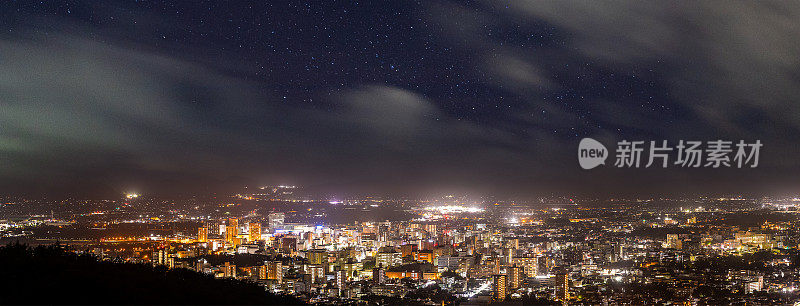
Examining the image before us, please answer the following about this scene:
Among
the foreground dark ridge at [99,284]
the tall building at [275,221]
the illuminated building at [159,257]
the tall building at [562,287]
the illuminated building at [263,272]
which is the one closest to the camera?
the foreground dark ridge at [99,284]

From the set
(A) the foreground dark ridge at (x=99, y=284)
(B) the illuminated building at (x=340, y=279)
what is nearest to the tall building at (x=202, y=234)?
(B) the illuminated building at (x=340, y=279)

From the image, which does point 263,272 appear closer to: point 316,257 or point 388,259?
point 316,257

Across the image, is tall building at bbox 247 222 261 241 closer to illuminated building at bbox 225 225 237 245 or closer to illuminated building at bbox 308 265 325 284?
illuminated building at bbox 225 225 237 245

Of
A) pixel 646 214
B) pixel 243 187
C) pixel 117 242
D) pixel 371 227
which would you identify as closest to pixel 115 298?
pixel 117 242

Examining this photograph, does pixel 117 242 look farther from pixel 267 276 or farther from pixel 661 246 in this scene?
pixel 661 246

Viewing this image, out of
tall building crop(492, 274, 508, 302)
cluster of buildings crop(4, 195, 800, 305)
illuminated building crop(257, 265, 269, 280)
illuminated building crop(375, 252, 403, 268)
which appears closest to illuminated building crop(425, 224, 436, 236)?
cluster of buildings crop(4, 195, 800, 305)

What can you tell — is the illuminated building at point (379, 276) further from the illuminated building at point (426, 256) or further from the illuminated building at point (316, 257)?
the illuminated building at point (426, 256)
